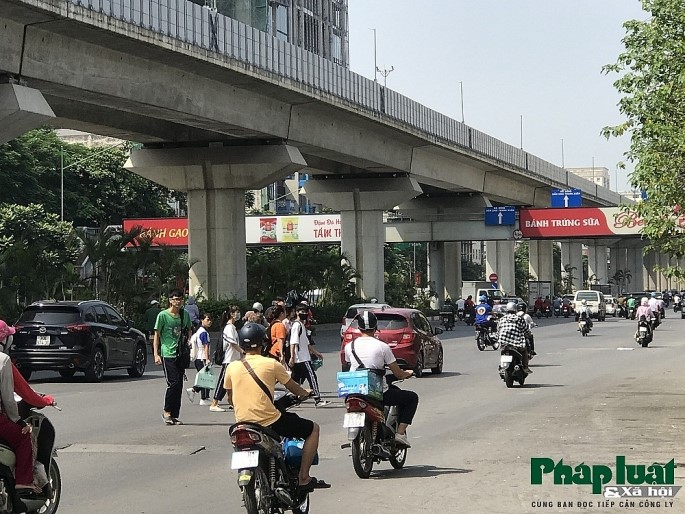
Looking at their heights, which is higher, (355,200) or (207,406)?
(355,200)

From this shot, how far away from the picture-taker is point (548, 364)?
31.0 metres

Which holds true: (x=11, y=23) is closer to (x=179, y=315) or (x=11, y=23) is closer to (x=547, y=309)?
(x=179, y=315)

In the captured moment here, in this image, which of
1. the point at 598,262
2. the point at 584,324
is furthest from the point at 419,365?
the point at 598,262

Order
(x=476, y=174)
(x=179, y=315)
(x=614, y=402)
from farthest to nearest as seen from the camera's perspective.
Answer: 1. (x=476, y=174)
2. (x=614, y=402)
3. (x=179, y=315)

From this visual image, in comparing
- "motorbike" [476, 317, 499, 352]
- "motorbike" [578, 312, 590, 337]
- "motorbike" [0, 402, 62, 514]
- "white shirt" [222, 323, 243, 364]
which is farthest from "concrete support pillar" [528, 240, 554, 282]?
"motorbike" [0, 402, 62, 514]

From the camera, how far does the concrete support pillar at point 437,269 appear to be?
81.1 m

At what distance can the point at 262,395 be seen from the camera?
9.23 metres

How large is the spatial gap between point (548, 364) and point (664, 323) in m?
34.8

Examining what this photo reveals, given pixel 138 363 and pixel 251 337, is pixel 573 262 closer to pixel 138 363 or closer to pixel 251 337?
pixel 138 363

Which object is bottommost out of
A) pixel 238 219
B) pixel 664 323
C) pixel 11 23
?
pixel 664 323

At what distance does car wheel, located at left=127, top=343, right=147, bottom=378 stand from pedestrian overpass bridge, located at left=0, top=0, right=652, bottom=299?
596cm

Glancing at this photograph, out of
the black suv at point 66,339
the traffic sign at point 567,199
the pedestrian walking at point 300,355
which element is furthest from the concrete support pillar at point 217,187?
the traffic sign at point 567,199

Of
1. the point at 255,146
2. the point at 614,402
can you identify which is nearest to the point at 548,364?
the point at 614,402

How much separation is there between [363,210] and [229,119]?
A: 73.3 feet
